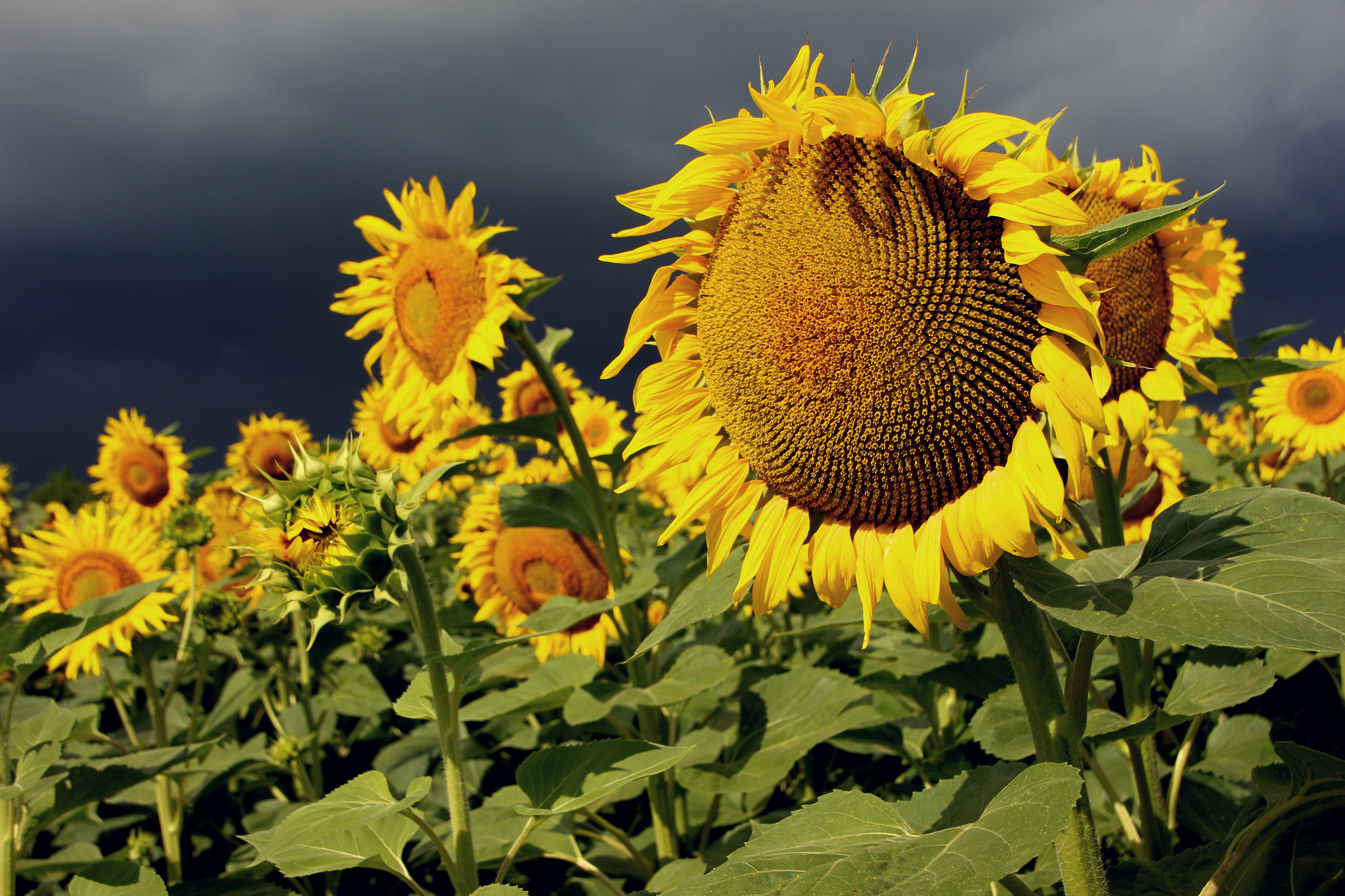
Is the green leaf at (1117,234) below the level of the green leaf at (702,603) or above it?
above

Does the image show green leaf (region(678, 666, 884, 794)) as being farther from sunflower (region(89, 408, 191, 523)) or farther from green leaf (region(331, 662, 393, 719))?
sunflower (region(89, 408, 191, 523))

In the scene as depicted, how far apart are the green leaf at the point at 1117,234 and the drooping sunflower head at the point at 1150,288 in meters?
0.85

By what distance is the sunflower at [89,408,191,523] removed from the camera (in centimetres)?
621

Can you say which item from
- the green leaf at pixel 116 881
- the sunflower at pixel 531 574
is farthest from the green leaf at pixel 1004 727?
the green leaf at pixel 116 881

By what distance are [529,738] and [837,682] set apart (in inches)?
62.0

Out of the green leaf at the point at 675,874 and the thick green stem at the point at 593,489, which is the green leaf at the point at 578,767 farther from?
the thick green stem at the point at 593,489

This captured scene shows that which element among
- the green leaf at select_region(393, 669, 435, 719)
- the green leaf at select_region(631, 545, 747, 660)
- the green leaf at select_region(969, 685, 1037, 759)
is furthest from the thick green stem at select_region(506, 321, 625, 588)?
the green leaf at select_region(969, 685, 1037, 759)

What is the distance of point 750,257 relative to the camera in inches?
63.9

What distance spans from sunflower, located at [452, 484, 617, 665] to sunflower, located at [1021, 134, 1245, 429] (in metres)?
2.43

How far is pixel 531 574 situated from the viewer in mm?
4207

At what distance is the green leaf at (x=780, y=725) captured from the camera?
100 inches

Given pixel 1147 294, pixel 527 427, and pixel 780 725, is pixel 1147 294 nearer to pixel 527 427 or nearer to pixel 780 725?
pixel 780 725

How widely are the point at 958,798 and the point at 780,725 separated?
1.11 metres

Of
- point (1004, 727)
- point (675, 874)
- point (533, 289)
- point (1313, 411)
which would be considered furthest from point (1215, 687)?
point (1313, 411)
